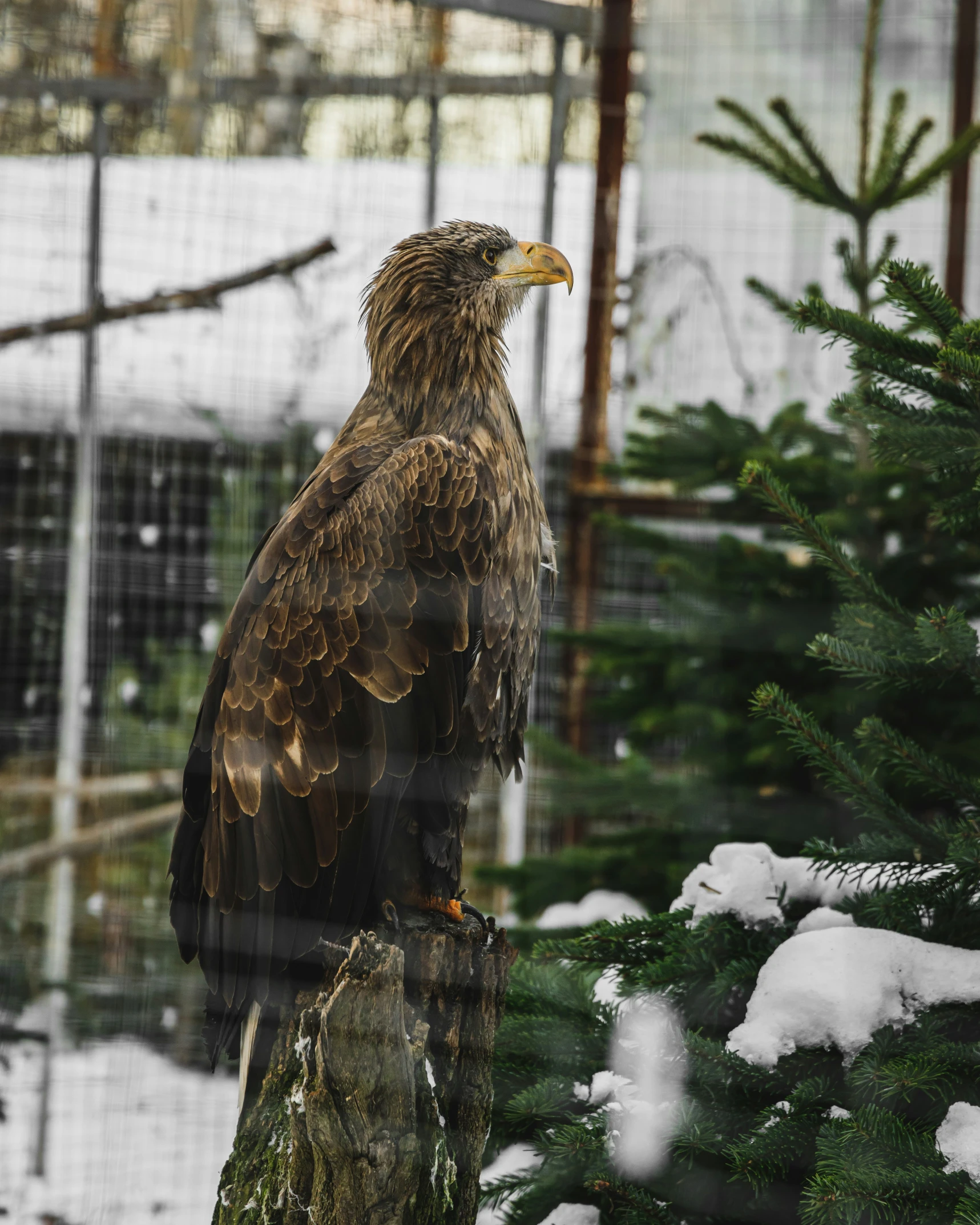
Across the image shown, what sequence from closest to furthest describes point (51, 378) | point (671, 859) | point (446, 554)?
point (446, 554) → point (671, 859) → point (51, 378)

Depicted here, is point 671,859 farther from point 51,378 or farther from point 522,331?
point 51,378

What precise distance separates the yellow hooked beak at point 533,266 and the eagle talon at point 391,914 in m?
0.69

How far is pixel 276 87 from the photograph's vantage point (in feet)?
7.30

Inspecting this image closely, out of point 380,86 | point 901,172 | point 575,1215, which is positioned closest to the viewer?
point 575,1215

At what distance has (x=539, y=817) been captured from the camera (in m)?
2.71

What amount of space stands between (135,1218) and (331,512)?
182 centimetres

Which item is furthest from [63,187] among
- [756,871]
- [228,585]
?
[756,871]

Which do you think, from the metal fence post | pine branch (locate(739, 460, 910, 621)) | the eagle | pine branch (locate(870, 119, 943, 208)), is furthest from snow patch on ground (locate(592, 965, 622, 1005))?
the metal fence post

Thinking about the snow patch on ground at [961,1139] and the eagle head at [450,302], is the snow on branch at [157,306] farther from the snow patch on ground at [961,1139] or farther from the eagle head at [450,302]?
the snow patch on ground at [961,1139]

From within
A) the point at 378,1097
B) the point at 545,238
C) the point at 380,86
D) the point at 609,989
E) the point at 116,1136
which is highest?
the point at 380,86

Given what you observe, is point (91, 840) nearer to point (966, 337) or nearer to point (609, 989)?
point (609, 989)

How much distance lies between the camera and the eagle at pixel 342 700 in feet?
3.36

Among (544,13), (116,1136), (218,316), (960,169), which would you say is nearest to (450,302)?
(218,316)

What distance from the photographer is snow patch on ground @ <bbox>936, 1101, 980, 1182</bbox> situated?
832 millimetres
